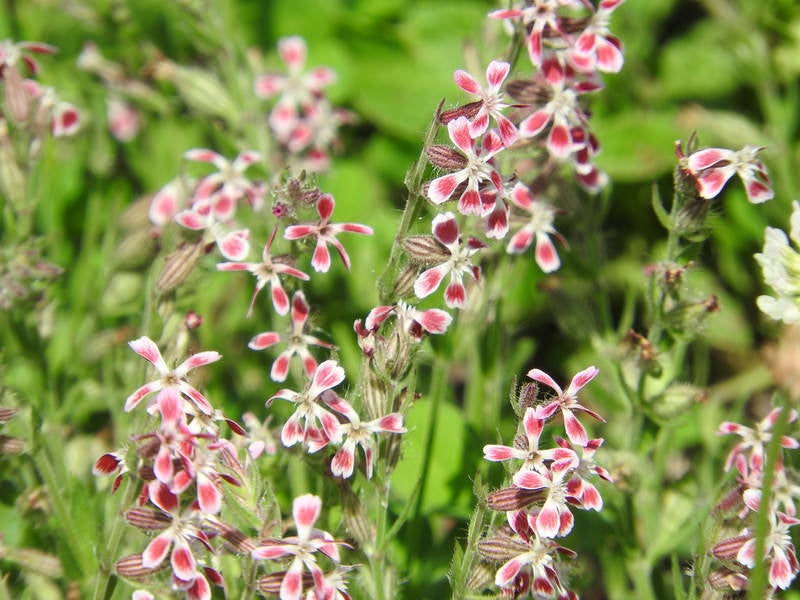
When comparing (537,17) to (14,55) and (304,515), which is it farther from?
(14,55)

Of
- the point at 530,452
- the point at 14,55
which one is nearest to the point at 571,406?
the point at 530,452

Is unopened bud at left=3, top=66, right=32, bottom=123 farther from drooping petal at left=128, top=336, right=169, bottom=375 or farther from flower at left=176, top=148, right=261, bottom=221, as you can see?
drooping petal at left=128, top=336, right=169, bottom=375

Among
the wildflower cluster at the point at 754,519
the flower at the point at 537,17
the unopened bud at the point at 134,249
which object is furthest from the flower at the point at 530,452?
the unopened bud at the point at 134,249

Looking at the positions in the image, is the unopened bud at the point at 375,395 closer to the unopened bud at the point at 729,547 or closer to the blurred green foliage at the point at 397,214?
the blurred green foliage at the point at 397,214

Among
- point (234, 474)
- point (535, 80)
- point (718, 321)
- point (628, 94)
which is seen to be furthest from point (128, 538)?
point (628, 94)

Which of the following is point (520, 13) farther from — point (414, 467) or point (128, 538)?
point (128, 538)
